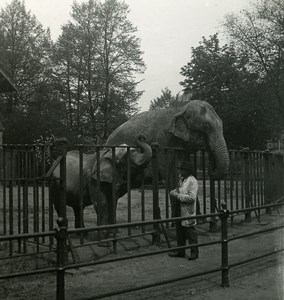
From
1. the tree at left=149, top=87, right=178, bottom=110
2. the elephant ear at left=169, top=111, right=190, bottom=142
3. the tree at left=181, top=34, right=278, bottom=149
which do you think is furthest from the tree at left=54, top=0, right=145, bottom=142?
the tree at left=149, top=87, right=178, bottom=110

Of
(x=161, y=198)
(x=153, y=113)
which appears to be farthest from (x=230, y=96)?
(x=153, y=113)

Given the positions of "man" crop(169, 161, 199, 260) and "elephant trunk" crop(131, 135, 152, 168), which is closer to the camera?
"man" crop(169, 161, 199, 260)

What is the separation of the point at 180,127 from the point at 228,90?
35.0m

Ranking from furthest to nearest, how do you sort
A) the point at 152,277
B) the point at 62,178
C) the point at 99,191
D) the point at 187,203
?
the point at 99,191 < the point at 187,203 < the point at 62,178 < the point at 152,277

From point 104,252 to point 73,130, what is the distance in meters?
29.4

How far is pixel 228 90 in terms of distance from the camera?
144ft

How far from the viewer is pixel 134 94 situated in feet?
124

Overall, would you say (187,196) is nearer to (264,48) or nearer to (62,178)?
(62,178)

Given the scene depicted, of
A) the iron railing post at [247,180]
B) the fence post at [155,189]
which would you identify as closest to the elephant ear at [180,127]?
the fence post at [155,189]

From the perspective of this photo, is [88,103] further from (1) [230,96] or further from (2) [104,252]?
(2) [104,252]

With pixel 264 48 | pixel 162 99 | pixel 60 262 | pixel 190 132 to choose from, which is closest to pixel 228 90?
pixel 264 48

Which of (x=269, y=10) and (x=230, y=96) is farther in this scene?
(x=230, y=96)

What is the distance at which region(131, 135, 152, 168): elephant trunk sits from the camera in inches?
314

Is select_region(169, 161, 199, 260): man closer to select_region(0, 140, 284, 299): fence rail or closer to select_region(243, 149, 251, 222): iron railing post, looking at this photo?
select_region(0, 140, 284, 299): fence rail
